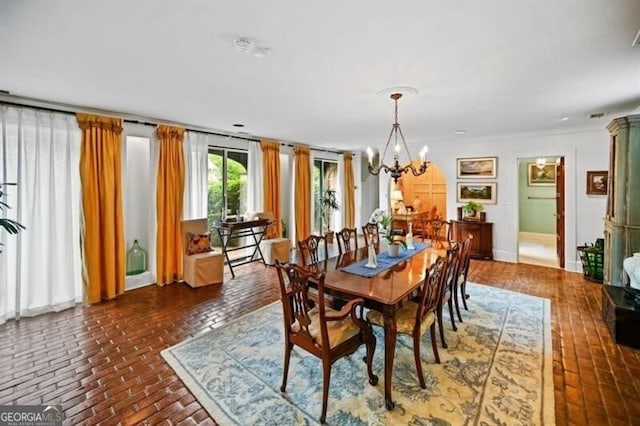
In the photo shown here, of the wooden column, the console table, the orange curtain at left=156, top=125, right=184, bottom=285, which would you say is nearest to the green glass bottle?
the orange curtain at left=156, top=125, right=184, bottom=285

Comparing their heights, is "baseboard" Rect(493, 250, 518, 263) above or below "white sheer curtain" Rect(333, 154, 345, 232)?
below

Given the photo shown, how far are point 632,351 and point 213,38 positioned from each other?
4295 millimetres

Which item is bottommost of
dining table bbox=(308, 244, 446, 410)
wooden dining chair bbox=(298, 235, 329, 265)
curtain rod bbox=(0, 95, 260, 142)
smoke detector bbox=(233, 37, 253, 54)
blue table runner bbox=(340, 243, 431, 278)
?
dining table bbox=(308, 244, 446, 410)

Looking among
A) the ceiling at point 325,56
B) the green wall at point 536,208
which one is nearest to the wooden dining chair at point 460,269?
the ceiling at point 325,56

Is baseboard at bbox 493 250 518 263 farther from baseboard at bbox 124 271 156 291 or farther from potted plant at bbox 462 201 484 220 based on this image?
baseboard at bbox 124 271 156 291

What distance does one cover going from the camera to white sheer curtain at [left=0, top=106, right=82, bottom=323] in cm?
332

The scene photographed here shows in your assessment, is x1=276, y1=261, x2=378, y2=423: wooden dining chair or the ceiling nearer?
the ceiling

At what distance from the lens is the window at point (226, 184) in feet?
18.0

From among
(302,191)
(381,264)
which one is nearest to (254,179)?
(302,191)

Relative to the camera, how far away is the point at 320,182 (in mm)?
7965

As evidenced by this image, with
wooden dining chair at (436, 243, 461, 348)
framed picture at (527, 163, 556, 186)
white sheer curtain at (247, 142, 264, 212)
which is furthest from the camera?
framed picture at (527, 163, 556, 186)

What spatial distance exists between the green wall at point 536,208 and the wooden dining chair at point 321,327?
7.68 metres

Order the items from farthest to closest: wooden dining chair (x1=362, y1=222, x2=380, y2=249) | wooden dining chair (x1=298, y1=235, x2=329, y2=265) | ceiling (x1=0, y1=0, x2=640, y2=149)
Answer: wooden dining chair (x1=362, y1=222, x2=380, y2=249), wooden dining chair (x1=298, y1=235, x2=329, y2=265), ceiling (x1=0, y1=0, x2=640, y2=149)

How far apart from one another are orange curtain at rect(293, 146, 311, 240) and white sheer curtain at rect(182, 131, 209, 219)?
2.19 metres
